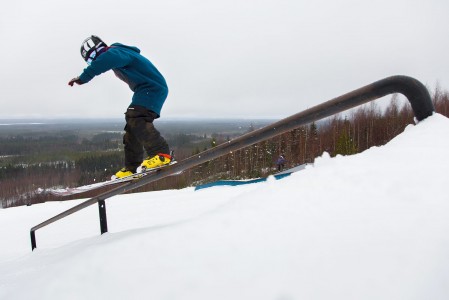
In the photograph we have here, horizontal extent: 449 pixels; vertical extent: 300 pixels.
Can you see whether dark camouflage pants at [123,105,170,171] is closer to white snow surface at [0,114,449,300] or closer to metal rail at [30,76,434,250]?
metal rail at [30,76,434,250]

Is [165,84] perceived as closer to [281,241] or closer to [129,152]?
[129,152]

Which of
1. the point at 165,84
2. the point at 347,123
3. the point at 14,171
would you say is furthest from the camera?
the point at 14,171

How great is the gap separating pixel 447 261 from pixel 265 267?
1.82 ft

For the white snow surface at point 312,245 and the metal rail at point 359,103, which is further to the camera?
the metal rail at point 359,103

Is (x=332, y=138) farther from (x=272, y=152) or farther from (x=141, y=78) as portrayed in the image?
(x=141, y=78)

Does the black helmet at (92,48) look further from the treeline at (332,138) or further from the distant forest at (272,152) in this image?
the treeline at (332,138)

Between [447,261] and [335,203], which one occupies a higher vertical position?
[335,203]

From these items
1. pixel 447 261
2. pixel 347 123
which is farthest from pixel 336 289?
pixel 347 123

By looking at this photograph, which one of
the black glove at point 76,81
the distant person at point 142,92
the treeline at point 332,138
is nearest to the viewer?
the black glove at point 76,81

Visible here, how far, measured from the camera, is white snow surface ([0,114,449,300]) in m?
0.91

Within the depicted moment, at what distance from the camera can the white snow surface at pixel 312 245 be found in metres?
0.91

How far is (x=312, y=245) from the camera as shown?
105cm

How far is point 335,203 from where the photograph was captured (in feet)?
3.98

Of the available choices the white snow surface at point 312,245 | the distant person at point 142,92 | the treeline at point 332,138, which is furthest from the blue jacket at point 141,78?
the treeline at point 332,138
